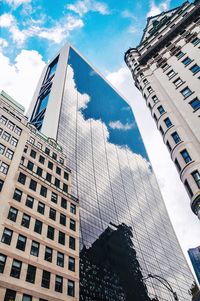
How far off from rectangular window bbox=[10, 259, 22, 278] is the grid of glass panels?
125 feet

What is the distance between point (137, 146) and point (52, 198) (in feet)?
433

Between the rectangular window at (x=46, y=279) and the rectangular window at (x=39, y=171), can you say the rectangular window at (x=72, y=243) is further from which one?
the rectangular window at (x=39, y=171)

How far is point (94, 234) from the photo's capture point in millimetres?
82062

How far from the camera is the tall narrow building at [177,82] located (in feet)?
124

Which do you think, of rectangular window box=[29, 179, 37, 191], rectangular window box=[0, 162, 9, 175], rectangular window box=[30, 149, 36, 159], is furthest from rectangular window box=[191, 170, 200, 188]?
rectangular window box=[30, 149, 36, 159]

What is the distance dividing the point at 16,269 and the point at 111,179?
81946 mm

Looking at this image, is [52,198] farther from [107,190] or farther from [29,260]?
[107,190]

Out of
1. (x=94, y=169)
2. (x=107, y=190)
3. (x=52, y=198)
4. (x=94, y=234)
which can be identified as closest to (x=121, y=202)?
(x=107, y=190)

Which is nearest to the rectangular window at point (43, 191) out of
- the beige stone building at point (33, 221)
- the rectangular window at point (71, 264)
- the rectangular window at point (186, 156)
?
the beige stone building at point (33, 221)

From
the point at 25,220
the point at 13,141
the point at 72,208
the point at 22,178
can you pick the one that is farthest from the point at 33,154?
the point at 25,220

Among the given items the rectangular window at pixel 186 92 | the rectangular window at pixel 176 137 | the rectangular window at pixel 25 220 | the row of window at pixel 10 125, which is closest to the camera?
the rectangular window at pixel 176 137

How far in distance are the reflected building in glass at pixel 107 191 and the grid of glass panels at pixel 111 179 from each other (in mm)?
386

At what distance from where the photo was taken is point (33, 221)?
1786 inches

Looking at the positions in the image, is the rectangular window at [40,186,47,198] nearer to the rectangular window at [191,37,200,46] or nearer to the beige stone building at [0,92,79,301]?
the beige stone building at [0,92,79,301]
